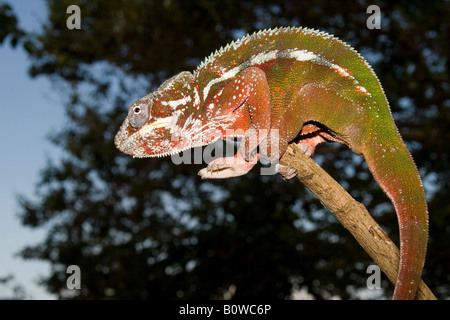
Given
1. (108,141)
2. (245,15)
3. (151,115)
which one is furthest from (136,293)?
(151,115)

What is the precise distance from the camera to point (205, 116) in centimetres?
160

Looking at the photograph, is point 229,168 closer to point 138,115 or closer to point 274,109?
point 274,109

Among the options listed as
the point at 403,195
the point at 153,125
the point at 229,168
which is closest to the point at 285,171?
the point at 229,168

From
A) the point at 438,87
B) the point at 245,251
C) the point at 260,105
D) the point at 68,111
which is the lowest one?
the point at 245,251

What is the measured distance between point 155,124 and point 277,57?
51 cm

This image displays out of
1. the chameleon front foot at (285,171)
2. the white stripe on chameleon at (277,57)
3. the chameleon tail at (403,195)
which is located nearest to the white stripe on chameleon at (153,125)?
the white stripe on chameleon at (277,57)

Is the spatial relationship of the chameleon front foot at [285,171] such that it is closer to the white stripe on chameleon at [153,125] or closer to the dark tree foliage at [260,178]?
the white stripe on chameleon at [153,125]

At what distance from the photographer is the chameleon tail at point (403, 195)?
137 centimetres

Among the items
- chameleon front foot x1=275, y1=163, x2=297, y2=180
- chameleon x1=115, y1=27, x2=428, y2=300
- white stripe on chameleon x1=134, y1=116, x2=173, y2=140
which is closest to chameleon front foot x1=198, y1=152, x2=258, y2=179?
chameleon x1=115, y1=27, x2=428, y2=300

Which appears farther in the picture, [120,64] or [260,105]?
[120,64]

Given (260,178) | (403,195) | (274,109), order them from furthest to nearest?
(260,178), (274,109), (403,195)

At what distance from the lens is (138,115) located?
1.57 meters
